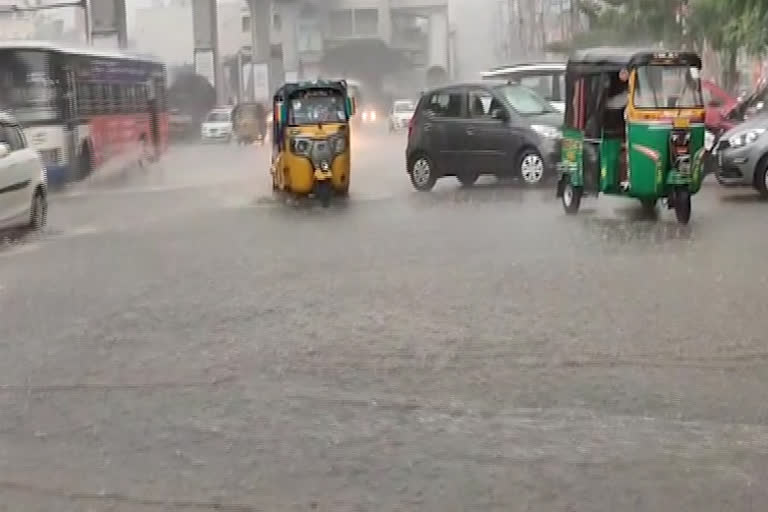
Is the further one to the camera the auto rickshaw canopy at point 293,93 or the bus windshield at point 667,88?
the auto rickshaw canopy at point 293,93

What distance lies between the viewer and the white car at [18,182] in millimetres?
14883

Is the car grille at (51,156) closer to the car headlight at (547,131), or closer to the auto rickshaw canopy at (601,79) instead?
the car headlight at (547,131)

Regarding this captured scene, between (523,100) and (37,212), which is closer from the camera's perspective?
(37,212)

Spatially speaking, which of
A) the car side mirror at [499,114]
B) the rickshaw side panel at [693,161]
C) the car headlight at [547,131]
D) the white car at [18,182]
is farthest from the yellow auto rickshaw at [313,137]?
the rickshaw side panel at [693,161]

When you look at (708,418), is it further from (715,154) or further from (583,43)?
(583,43)

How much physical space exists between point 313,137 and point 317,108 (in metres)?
0.68

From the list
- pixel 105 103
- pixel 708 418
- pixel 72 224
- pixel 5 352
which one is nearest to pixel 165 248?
pixel 72 224

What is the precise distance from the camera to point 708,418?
20.3ft

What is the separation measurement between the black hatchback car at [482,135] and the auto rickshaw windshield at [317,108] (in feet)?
7.95

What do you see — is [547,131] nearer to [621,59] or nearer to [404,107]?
[621,59]

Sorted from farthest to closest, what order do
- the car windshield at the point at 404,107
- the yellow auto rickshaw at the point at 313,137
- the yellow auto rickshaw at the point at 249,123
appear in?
the car windshield at the point at 404,107 → the yellow auto rickshaw at the point at 249,123 → the yellow auto rickshaw at the point at 313,137

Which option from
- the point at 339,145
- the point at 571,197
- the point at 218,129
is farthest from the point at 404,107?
the point at 571,197

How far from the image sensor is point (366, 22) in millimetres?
102875

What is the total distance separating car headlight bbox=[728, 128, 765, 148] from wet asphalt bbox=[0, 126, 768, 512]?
2.40 metres
